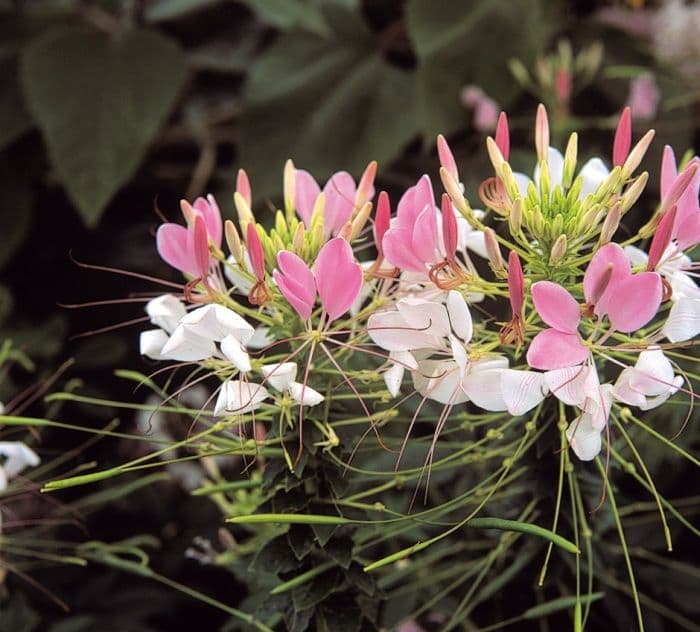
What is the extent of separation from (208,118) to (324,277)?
45cm

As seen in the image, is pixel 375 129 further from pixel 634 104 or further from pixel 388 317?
pixel 388 317

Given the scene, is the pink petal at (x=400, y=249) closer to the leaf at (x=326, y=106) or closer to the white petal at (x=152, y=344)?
the white petal at (x=152, y=344)

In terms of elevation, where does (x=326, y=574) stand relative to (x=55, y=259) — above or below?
above

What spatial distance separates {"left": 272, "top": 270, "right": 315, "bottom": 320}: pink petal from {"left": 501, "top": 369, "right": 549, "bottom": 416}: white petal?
0.05 m

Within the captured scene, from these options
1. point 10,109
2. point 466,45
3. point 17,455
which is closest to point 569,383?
point 17,455

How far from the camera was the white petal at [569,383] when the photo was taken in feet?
0.60

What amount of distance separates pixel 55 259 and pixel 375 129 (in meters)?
0.22

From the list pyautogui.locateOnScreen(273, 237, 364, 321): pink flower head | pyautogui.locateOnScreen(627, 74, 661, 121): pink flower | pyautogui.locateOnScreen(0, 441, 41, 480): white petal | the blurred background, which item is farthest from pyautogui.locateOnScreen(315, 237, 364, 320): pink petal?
pyautogui.locateOnScreen(627, 74, 661, 121): pink flower

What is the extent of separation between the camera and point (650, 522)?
33 cm

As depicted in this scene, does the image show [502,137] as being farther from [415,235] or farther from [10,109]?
[10,109]

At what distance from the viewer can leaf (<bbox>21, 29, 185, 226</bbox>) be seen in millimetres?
484

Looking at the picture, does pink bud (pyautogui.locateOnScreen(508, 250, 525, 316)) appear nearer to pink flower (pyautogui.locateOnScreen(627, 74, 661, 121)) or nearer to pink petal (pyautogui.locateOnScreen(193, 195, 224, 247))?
pink petal (pyautogui.locateOnScreen(193, 195, 224, 247))

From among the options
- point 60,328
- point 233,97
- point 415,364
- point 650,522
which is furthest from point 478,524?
point 233,97

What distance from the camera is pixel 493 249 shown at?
20cm
